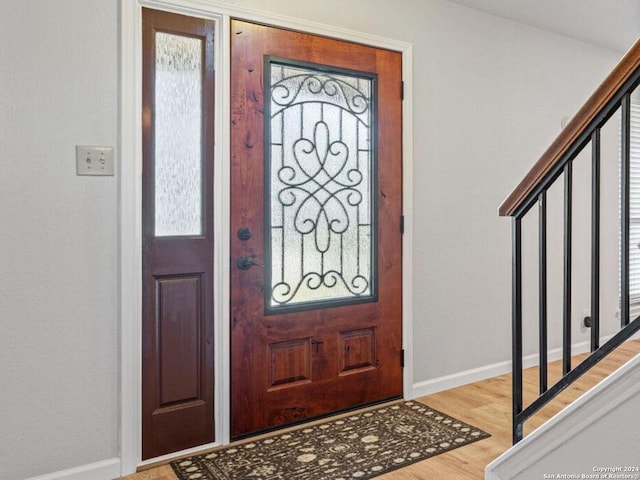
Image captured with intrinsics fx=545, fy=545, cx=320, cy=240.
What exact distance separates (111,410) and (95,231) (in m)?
0.77

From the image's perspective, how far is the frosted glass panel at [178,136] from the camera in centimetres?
242

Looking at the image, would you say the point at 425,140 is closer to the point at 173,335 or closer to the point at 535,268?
the point at 535,268

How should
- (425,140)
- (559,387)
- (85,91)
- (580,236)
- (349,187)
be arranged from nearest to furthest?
(559,387), (85,91), (349,187), (425,140), (580,236)

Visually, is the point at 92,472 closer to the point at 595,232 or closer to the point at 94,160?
the point at 94,160

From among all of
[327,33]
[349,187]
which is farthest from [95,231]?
[327,33]

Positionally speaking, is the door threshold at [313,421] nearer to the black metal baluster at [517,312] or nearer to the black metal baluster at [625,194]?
the black metal baluster at [517,312]

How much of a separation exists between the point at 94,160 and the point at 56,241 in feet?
1.20

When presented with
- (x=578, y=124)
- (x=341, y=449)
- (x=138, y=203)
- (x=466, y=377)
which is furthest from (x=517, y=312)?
(x=466, y=377)

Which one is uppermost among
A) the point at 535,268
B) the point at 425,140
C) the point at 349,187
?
the point at 425,140

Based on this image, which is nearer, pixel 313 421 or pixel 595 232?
pixel 595 232

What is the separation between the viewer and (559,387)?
1.68m

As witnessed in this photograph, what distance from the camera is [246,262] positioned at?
104 inches

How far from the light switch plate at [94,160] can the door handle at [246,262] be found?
2.32ft

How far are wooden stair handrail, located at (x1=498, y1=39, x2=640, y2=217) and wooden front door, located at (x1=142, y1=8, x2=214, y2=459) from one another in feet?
4.51
